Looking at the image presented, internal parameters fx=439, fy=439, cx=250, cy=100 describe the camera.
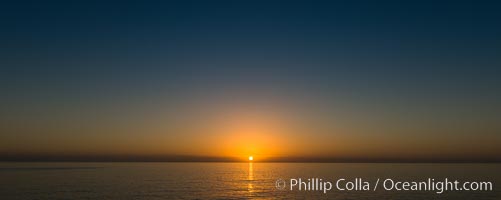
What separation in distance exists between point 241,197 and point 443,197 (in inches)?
1299

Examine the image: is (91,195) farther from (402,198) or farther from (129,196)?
(402,198)

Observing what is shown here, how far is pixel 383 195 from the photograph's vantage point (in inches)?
2938

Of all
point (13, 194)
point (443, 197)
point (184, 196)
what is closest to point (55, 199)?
point (13, 194)

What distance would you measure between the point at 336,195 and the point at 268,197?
38.8 feet

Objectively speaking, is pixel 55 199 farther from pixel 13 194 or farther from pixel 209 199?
pixel 209 199

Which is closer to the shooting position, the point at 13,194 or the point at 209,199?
the point at 209,199

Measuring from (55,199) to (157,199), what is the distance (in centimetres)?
1530

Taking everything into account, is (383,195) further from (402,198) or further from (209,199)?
(209,199)

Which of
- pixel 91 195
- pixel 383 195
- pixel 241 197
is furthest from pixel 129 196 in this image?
pixel 383 195

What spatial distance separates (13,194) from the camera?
74.4 metres

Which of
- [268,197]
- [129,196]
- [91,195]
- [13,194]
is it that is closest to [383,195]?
[268,197]

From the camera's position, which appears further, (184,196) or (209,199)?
(184,196)

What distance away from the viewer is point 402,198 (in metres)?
69.8

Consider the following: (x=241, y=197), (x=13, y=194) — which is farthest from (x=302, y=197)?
(x=13, y=194)
